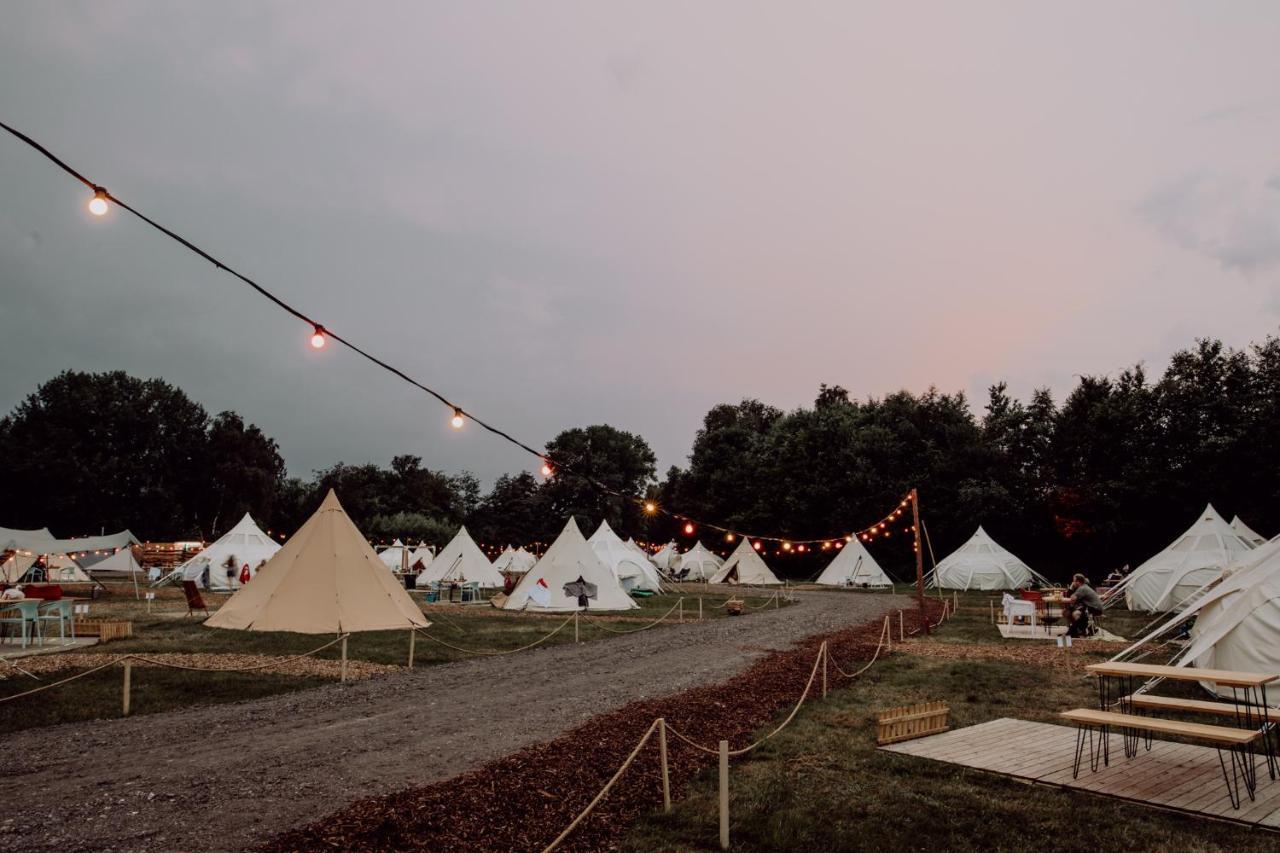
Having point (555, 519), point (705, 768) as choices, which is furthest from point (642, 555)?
point (555, 519)

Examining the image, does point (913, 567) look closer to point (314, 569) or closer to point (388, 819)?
point (314, 569)

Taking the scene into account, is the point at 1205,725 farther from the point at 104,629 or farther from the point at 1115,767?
the point at 104,629

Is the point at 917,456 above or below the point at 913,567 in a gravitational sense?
above

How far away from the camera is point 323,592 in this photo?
14.9 metres

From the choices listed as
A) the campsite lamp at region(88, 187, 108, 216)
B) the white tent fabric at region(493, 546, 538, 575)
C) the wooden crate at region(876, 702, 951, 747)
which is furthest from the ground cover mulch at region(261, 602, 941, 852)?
the white tent fabric at region(493, 546, 538, 575)

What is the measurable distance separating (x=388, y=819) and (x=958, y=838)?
4.40 metres

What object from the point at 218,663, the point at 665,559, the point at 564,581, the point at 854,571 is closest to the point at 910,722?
the point at 218,663

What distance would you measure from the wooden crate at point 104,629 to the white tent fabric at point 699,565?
35.2 metres

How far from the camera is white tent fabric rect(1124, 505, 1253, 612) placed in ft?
72.0

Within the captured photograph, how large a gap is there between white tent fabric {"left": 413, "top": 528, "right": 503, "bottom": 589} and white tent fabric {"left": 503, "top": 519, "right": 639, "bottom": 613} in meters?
9.07

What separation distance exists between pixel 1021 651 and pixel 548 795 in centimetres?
1282

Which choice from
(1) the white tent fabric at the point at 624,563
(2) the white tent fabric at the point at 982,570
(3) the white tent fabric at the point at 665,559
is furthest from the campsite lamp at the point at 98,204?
(3) the white tent fabric at the point at 665,559

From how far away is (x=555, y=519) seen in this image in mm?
69938

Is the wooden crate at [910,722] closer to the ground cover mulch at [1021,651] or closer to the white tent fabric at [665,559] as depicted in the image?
the ground cover mulch at [1021,651]
